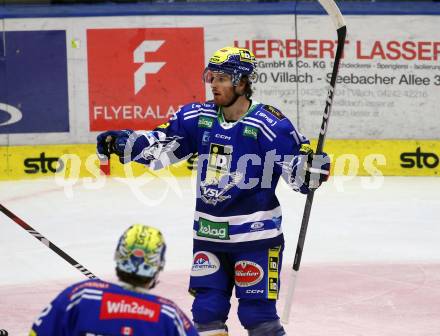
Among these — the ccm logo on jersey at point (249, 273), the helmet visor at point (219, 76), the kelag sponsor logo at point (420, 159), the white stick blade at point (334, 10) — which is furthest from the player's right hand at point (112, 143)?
the kelag sponsor logo at point (420, 159)

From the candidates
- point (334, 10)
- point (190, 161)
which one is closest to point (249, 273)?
point (334, 10)

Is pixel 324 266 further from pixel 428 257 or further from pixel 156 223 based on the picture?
pixel 156 223

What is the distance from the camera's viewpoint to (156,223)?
1073 centimetres

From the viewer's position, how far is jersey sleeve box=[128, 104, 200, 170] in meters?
6.06

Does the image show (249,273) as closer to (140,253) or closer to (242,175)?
(242,175)

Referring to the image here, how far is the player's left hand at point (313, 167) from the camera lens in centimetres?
586

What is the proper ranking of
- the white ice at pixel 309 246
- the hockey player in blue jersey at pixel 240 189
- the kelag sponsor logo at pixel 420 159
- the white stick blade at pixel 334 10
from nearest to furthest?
1. the hockey player in blue jersey at pixel 240 189
2. the white stick blade at pixel 334 10
3. the white ice at pixel 309 246
4. the kelag sponsor logo at pixel 420 159

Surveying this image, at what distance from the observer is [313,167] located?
587 centimetres

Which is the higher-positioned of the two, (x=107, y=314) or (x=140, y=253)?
(x=140, y=253)

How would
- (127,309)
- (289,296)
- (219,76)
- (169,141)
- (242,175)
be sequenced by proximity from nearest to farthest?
(127,309) → (242,175) → (219,76) → (169,141) → (289,296)

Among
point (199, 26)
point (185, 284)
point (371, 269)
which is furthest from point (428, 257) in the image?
point (199, 26)

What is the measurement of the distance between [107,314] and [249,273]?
2.10 m

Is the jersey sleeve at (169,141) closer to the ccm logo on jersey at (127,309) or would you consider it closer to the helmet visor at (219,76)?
the helmet visor at (219,76)

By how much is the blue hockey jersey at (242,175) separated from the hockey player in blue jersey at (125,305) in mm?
1913
